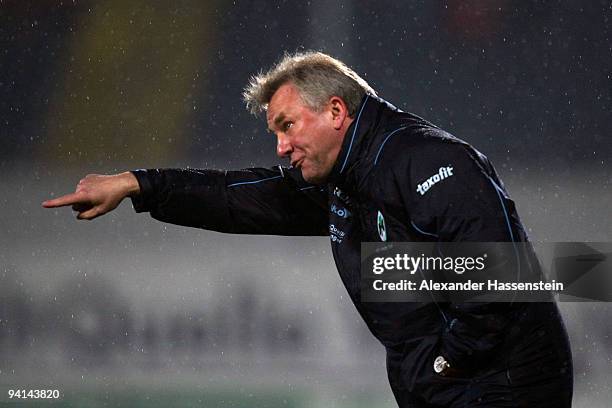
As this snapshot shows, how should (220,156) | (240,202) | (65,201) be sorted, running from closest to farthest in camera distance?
(65,201)
(240,202)
(220,156)

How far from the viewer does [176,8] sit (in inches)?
174

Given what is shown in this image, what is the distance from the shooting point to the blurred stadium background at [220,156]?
416 centimetres

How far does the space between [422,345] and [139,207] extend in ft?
2.44

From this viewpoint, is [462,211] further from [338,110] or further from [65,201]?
[65,201]

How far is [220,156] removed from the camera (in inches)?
169

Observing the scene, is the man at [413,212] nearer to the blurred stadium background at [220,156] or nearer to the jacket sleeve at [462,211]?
the jacket sleeve at [462,211]

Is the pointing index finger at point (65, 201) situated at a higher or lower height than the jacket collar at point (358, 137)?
lower


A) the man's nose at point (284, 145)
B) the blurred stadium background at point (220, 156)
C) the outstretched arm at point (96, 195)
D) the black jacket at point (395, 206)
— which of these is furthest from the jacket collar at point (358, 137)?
the blurred stadium background at point (220, 156)

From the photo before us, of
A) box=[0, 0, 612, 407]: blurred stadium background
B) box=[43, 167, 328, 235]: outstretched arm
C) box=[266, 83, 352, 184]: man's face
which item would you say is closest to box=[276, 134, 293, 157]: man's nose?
box=[266, 83, 352, 184]: man's face

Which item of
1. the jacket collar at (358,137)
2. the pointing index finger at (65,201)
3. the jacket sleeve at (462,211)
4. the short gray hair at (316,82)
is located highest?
the short gray hair at (316,82)

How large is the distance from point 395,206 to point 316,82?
1.03 feet

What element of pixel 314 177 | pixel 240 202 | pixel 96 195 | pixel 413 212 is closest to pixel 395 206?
pixel 413 212

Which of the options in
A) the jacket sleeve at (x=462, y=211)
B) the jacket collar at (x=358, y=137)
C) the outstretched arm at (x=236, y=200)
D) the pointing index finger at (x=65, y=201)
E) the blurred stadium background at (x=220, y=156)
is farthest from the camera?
the blurred stadium background at (x=220, y=156)

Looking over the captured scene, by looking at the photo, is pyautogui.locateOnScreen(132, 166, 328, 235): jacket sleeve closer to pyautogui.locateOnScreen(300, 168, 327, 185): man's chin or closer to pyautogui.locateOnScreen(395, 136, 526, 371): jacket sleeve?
pyautogui.locateOnScreen(300, 168, 327, 185): man's chin
